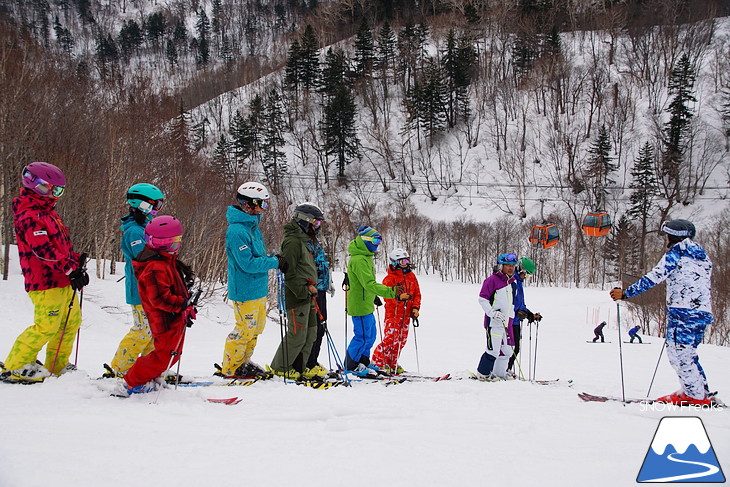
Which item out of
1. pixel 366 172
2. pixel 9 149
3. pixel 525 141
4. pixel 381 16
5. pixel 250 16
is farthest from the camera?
pixel 250 16

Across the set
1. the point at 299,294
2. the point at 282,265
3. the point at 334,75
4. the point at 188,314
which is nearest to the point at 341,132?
the point at 334,75

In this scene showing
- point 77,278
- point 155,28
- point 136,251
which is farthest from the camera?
point 155,28

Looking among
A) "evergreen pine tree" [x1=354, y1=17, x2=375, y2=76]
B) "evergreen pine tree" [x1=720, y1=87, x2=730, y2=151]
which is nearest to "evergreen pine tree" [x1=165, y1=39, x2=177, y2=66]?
"evergreen pine tree" [x1=354, y1=17, x2=375, y2=76]

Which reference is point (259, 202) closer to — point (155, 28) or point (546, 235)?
point (546, 235)

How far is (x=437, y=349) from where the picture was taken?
12.4 meters

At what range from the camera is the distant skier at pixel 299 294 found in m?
→ 5.03

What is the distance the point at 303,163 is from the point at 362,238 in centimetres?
5041

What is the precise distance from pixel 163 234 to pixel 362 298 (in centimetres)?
283

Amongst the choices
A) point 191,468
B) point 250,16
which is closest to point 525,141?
point 191,468

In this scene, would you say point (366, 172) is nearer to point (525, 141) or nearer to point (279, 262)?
point (525, 141)

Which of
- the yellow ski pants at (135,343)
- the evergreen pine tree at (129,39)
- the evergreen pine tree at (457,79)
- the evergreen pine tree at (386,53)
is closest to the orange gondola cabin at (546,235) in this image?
the yellow ski pants at (135,343)

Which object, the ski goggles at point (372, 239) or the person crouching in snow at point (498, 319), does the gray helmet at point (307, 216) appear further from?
the person crouching in snow at point (498, 319)

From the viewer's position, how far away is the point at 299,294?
502cm

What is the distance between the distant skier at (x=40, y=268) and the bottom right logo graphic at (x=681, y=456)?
4.41 m
